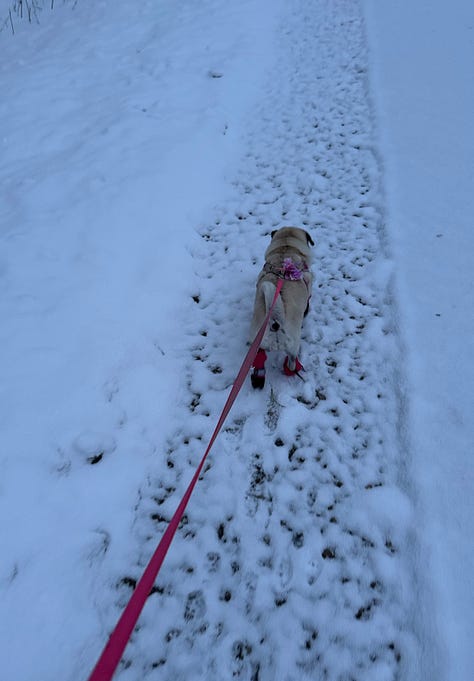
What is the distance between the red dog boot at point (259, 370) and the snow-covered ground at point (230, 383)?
119mm

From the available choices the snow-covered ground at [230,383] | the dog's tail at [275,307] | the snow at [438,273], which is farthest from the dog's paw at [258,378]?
the snow at [438,273]

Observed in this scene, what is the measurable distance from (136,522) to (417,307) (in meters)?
2.60

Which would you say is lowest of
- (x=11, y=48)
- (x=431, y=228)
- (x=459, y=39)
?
(x=431, y=228)

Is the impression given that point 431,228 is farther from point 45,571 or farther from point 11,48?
point 11,48

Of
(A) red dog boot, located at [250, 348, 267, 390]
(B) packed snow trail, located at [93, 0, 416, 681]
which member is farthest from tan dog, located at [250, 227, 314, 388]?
(B) packed snow trail, located at [93, 0, 416, 681]

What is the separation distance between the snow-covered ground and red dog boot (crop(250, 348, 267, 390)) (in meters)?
0.12

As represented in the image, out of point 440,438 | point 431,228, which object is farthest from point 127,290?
point 431,228

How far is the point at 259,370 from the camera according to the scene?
271cm

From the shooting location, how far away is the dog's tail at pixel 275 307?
8.30 feet

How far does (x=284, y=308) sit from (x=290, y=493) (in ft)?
3.74

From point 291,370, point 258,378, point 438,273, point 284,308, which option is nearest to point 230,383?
point 258,378

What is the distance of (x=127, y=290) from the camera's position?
349 cm

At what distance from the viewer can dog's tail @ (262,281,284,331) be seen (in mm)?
2529

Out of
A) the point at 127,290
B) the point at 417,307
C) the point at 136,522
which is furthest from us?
the point at 127,290
